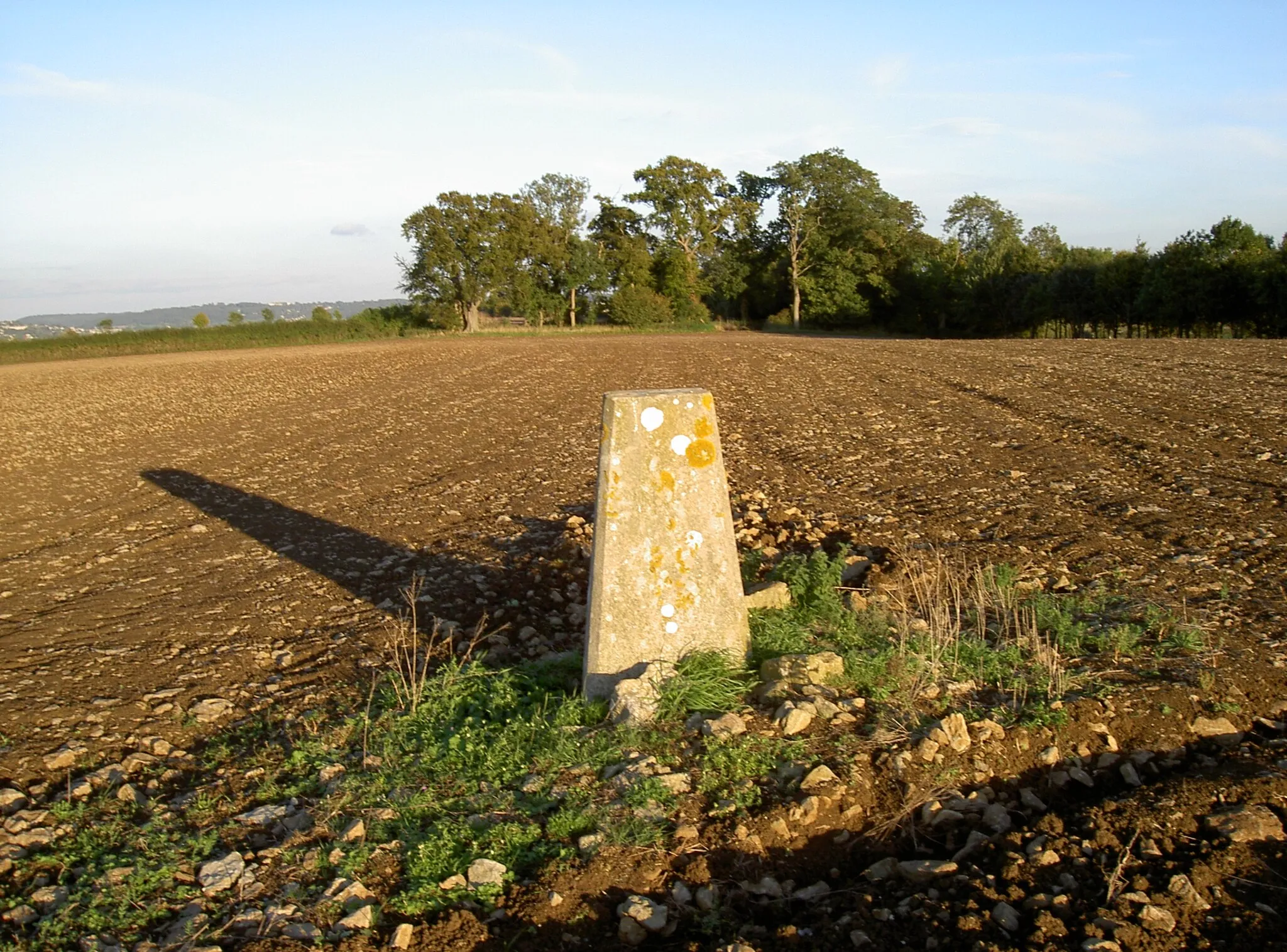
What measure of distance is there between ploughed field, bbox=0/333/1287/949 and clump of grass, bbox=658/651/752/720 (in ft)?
3.17

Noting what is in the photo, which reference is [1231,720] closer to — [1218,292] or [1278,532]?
[1278,532]

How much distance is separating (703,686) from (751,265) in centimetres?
7893

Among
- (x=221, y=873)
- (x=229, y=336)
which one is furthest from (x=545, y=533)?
(x=229, y=336)

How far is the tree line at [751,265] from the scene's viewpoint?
57.2 metres

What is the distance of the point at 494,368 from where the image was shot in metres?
31.4

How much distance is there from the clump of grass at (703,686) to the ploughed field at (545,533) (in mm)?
967

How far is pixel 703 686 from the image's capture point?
4590mm

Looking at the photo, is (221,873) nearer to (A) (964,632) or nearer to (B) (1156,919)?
(B) (1156,919)

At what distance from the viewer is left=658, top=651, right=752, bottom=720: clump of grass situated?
14.8 feet

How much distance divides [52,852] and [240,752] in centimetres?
99

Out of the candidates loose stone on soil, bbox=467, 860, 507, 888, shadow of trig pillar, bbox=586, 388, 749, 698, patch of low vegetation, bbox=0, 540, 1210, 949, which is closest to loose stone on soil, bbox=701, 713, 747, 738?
patch of low vegetation, bbox=0, 540, 1210, 949

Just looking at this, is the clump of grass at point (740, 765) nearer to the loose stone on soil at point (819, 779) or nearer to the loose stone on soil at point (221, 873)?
the loose stone on soil at point (819, 779)

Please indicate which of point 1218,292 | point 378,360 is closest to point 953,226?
point 1218,292

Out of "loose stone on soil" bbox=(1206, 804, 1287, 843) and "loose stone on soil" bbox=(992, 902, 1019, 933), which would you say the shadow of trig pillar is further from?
"loose stone on soil" bbox=(1206, 804, 1287, 843)
